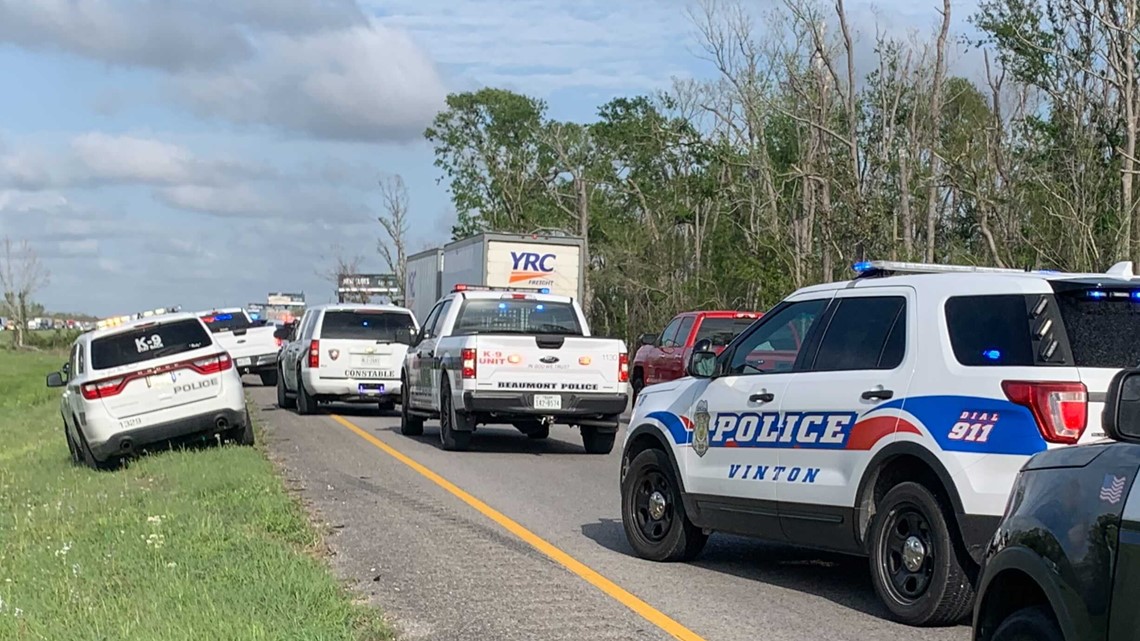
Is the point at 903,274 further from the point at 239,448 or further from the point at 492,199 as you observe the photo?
the point at 492,199

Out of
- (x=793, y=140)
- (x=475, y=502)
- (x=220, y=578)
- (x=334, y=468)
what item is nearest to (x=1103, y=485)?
(x=220, y=578)

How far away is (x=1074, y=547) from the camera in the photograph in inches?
162

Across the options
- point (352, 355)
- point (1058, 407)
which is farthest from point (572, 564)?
point (352, 355)

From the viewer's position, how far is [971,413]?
6.93m

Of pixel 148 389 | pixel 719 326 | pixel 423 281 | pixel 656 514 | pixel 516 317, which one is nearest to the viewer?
pixel 656 514

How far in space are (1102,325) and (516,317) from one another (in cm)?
1168

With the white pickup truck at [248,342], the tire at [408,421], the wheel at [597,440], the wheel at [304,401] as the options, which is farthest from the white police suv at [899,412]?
the white pickup truck at [248,342]

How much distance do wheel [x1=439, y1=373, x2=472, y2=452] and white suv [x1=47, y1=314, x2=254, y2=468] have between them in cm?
244

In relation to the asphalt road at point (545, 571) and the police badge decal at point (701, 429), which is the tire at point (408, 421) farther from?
the police badge decal at point (701, 429)

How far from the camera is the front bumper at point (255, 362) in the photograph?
3419 centimetres

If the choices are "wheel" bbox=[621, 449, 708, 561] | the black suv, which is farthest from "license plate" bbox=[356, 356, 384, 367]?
the black suv

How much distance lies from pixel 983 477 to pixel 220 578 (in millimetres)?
4449

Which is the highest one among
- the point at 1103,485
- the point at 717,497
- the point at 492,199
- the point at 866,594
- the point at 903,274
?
the point at 492,199

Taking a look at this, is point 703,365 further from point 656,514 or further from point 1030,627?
point 1030,627
